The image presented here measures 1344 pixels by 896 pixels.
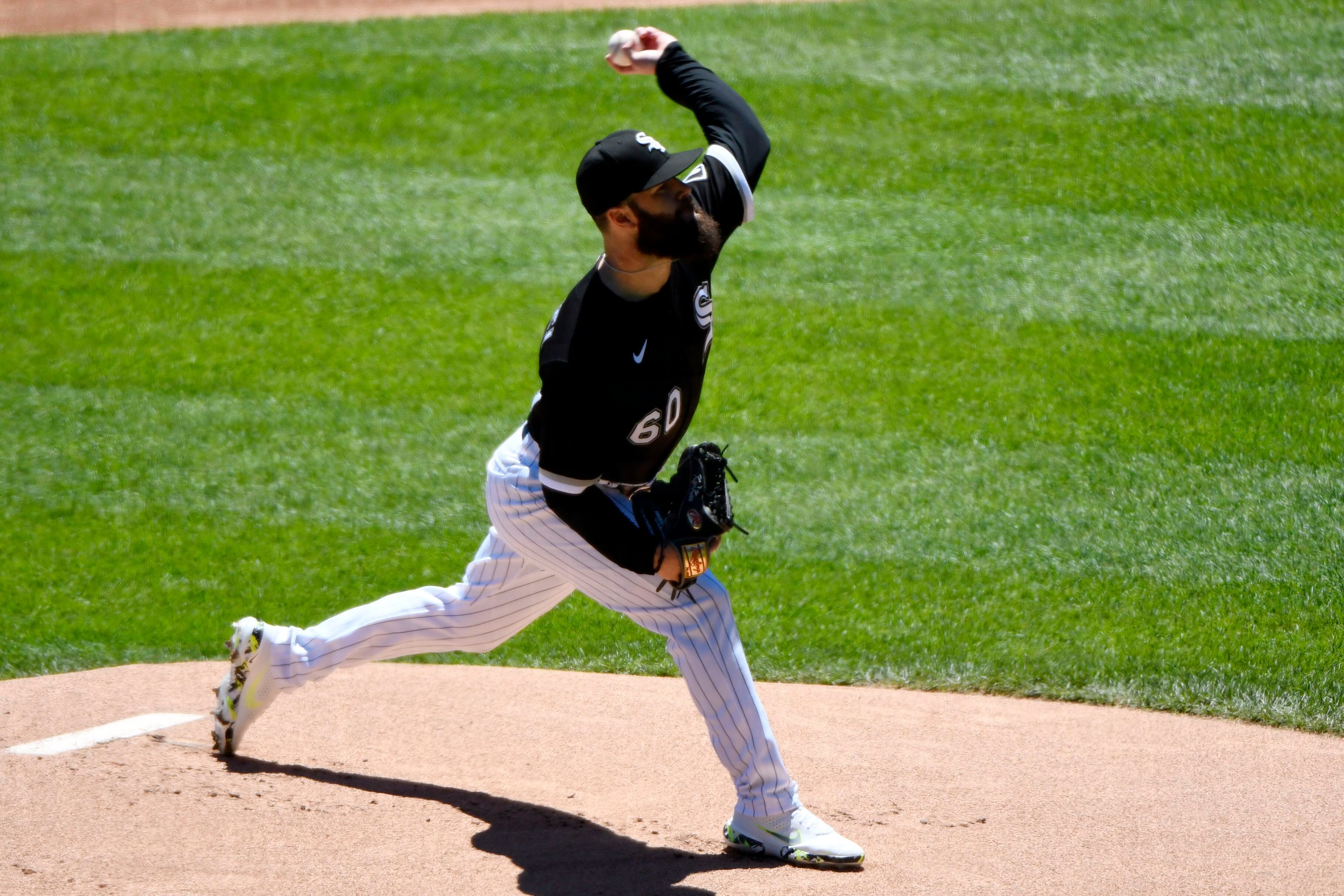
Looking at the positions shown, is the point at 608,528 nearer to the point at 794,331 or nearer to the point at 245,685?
the point at 245,685

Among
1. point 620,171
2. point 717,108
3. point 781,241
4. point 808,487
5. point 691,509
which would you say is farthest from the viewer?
point 781,241

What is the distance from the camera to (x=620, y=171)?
9.76 ft

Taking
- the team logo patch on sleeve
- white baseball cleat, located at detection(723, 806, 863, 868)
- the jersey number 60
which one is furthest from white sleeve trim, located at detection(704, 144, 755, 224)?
white baseball cleat, located at detection(723, 806, 863, 868)

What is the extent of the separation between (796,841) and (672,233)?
1.47m

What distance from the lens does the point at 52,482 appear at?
6.16 meters

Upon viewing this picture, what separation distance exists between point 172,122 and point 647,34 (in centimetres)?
649

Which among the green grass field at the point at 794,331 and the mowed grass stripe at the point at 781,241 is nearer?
the green grass field at the point at 794,331

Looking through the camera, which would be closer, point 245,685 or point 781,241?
point 245,685

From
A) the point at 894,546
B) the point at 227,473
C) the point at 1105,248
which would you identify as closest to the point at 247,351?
the point at 227,473

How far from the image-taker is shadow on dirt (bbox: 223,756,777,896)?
304cm

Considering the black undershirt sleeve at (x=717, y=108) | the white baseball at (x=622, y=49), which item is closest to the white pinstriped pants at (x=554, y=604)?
the black undershirt sleeve at (x=717, y=108)

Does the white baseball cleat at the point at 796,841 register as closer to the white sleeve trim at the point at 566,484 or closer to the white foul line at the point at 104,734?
the white sleeve trim at the point at 566,484

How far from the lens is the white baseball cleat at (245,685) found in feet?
12.2

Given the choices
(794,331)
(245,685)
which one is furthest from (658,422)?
(794,331)
